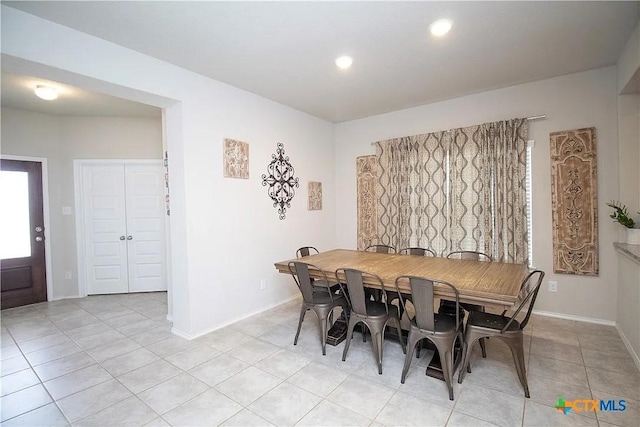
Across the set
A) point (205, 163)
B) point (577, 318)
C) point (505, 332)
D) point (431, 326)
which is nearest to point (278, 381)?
point (431, 326)

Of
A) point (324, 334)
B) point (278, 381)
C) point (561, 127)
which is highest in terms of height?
point (561, 127)

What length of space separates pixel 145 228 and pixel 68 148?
170 centimetres

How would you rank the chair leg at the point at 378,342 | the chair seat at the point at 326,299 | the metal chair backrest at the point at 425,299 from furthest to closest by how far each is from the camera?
the chair seat at the point at 326,299 → the chair leg at the point at 378,342 → the metal chair backrest at the point at 425,299

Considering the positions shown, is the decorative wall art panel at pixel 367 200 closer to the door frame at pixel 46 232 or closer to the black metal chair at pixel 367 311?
the black metal chair at pixel 367 311

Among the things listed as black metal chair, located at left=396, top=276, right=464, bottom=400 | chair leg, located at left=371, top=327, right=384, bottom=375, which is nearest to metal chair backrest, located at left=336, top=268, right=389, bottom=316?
chair leg, located at left=371, top=327, right=384, bottom=375

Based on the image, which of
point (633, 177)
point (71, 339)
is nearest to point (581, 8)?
point (633, 177)

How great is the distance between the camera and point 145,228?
16.2ft

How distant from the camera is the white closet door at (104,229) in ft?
15.7

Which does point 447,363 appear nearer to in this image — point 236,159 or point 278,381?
point 278,381

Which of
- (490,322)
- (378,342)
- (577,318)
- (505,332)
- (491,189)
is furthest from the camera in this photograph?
(491,189)

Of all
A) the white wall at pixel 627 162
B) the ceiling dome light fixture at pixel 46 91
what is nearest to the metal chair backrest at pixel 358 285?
the white wall at pixel 627 162

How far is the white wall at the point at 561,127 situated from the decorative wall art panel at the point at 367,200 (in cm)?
105

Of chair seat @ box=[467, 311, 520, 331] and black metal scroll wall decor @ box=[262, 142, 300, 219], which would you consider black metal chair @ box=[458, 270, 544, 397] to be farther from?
black metal scroll wall decor @ box=[262, 142, 300, 219]

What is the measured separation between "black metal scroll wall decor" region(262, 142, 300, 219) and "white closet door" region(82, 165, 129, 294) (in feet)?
8.99
